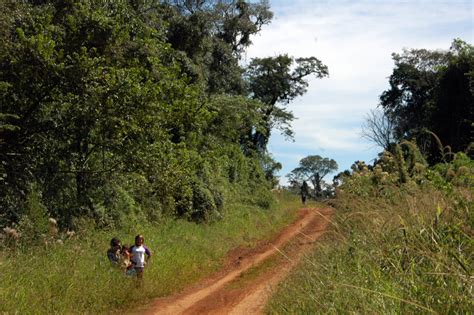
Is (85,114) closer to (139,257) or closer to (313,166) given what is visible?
(139,257)

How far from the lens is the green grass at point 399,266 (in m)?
4.12

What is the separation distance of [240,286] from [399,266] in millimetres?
8684

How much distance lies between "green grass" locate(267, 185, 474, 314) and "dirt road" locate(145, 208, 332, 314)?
0.90m

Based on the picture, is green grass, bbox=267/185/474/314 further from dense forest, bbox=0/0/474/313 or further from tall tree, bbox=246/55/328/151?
tall tree, bbox=246/55/328/151

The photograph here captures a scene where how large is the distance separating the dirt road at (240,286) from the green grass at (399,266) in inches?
35.4

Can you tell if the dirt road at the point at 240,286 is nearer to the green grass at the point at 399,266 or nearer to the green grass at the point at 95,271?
the green grass at the point at 95,271

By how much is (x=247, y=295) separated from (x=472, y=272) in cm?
825

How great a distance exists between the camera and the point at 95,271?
10.9m

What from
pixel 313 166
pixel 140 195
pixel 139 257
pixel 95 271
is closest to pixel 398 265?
pixel 95 271

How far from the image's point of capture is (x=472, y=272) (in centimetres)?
407

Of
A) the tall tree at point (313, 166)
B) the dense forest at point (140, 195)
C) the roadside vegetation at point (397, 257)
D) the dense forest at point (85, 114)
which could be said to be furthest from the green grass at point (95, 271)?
the tall tree at point (313, 166)

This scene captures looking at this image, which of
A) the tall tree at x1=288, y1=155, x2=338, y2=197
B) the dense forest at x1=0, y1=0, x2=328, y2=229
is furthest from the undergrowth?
the tall tree at x1=288, y1=155, x2=338, y2=197

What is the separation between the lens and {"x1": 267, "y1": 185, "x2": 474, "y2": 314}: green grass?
13.5ft

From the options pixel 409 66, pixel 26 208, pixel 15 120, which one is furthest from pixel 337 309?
pixel 409 66
